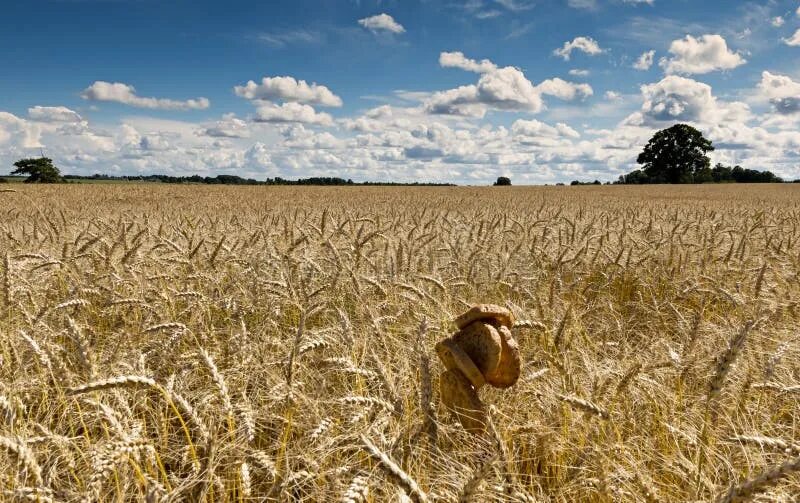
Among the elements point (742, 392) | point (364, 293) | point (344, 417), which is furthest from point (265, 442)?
point (742, 392)

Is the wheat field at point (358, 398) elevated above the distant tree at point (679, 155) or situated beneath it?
situated beneath

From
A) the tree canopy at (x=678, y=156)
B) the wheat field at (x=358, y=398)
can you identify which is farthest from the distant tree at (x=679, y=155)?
the wheat field at (x=358, y=398)

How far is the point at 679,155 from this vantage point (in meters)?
65.2

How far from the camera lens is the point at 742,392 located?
1.99 meters

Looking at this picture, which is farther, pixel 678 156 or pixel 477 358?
pixel 678 156

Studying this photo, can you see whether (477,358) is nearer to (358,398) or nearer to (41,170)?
(358,398)

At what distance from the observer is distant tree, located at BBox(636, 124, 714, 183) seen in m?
64.9

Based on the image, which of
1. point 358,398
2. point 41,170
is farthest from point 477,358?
point 41,170

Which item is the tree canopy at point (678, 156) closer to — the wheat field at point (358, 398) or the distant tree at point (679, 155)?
the distant tree at point (679, 155)

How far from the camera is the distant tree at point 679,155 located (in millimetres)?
64938

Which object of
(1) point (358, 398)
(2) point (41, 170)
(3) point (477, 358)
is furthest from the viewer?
(2) point (41, 170)

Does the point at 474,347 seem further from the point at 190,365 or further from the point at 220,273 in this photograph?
the point at 220,273

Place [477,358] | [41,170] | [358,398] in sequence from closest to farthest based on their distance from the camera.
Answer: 1. [358,398]
2. [477,358]
3. [41,170]

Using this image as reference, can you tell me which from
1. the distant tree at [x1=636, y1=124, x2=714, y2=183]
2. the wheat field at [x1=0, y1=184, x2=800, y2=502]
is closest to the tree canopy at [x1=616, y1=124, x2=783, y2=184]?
the distant tree at [x1=636, y1=124, x2=714, y2=183]
